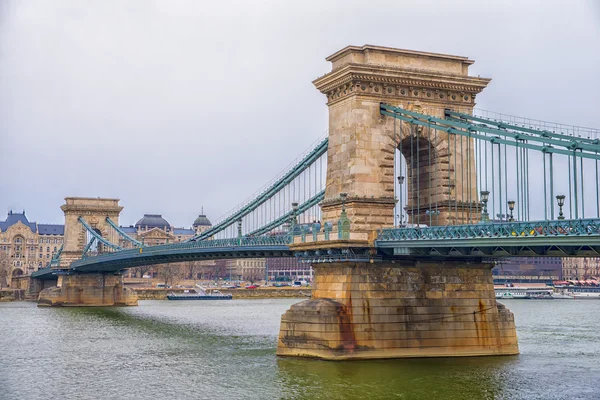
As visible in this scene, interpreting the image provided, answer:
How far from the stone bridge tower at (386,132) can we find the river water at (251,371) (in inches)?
337

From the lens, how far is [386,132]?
4828 centimetres

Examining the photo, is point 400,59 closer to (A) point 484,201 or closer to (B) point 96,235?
(A) point 484,201

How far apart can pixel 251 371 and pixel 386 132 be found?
1477 centimetres

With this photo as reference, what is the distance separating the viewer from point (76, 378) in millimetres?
43969

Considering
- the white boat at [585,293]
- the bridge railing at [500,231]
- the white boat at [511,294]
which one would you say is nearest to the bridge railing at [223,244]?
the bridge railing at [500,231]

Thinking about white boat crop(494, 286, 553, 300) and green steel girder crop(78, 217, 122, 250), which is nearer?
green steel girder crop(78, 217, 122, 250)

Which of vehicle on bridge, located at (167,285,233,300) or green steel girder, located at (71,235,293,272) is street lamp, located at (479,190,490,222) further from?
vehicle on bridge, located at (167,285,233,300)

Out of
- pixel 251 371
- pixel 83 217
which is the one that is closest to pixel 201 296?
pixel 83 217

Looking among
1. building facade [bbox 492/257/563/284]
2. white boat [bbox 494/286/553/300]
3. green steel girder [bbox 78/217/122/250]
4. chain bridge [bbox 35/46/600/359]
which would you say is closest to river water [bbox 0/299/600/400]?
chain bridge [bbox 35/46/600/359]

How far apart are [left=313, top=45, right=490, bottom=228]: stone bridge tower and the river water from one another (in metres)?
8.55

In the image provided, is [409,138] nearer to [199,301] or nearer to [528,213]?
[528,213]

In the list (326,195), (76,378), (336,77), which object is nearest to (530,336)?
(326,195)

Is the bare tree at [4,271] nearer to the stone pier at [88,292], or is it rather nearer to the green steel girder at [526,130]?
the stone pier at [88,292]

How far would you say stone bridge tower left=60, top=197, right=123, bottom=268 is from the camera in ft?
424
